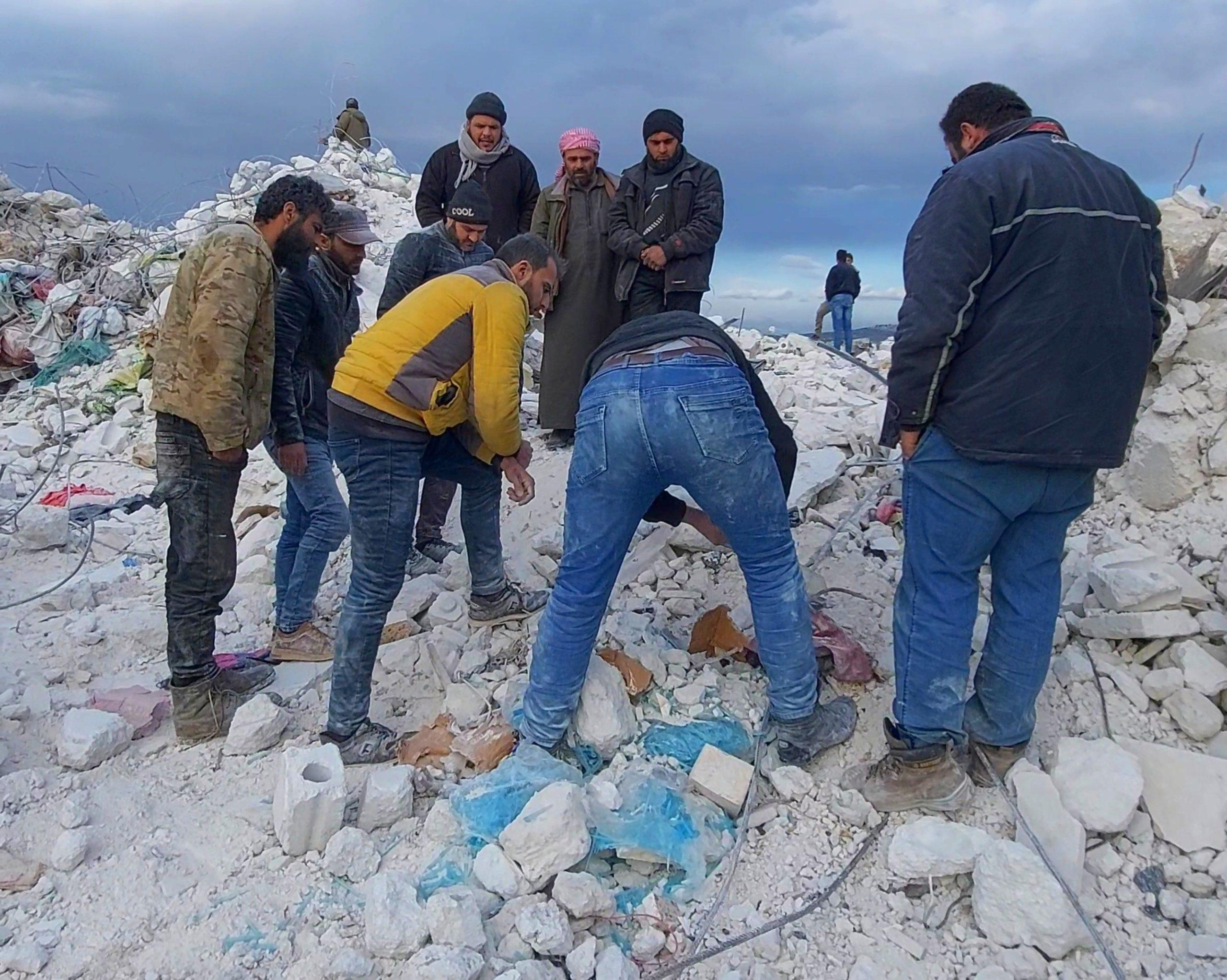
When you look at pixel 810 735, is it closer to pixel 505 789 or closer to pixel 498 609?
pixel 505 789

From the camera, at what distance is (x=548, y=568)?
14.2 feet

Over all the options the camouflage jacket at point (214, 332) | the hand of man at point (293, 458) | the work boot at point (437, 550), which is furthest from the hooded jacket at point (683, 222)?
the camouflage jacket at point (214, 332)

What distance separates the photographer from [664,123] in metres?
4.76

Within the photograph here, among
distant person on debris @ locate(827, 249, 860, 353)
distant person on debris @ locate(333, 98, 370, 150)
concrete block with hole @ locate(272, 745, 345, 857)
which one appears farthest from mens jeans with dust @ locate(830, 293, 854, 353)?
concrete block with hole @ locate(272, 745, 345, 857)

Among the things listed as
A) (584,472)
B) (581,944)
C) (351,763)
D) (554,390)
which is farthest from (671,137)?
(581,944)

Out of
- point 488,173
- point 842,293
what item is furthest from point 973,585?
point 842,293

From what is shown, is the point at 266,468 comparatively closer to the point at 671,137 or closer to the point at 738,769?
the point at 671,137

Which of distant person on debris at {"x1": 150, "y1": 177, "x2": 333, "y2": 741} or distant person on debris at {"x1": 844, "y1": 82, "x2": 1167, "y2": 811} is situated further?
distant person on debris at {"x1": 150, "y1": 177, "x2": 333, "y2": 741}

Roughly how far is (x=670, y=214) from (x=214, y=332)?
2.77 metres

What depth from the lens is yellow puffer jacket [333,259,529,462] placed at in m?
2.84

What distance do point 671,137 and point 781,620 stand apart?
3.15 metres

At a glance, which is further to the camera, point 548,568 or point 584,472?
point 548,568

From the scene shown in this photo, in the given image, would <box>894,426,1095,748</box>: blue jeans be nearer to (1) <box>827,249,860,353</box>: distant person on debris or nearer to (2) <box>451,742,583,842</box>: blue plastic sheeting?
(2) <box>451,742,583,842</box>: blue plastic sheeting

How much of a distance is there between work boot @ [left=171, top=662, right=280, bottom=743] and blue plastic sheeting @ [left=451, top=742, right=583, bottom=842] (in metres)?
1.09
